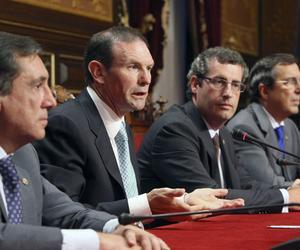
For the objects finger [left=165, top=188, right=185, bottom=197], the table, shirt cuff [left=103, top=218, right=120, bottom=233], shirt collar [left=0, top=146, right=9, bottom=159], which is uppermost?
shirt collar [left=0, top=146, right=9, bottom=159]

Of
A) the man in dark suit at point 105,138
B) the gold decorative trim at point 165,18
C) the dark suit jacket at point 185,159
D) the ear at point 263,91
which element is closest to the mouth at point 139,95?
the man in dark suit at point 105,138

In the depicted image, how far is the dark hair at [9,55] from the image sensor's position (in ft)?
6.55

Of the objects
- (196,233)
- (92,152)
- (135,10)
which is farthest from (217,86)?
(135,10)

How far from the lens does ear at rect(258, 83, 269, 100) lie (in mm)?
4617

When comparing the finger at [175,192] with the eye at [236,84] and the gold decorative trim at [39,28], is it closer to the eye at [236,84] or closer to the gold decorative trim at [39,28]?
the eye at [236,84]

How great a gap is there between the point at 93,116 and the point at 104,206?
1.45ft

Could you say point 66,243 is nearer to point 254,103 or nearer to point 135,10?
point 254,103

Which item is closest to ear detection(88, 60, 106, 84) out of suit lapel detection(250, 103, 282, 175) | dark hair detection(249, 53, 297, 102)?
suit lapel detection(250, 103, 282, 175)

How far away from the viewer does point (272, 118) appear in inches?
177

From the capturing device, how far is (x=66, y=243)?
175 cm

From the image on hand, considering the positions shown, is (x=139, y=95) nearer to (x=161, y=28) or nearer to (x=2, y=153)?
(x=2, y=153)

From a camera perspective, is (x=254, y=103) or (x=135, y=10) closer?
(x=254, y=103)

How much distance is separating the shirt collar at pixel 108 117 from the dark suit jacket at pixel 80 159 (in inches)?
3.1

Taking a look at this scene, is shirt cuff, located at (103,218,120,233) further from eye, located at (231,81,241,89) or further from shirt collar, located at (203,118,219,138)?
eye, located at (231,81,241,89)
